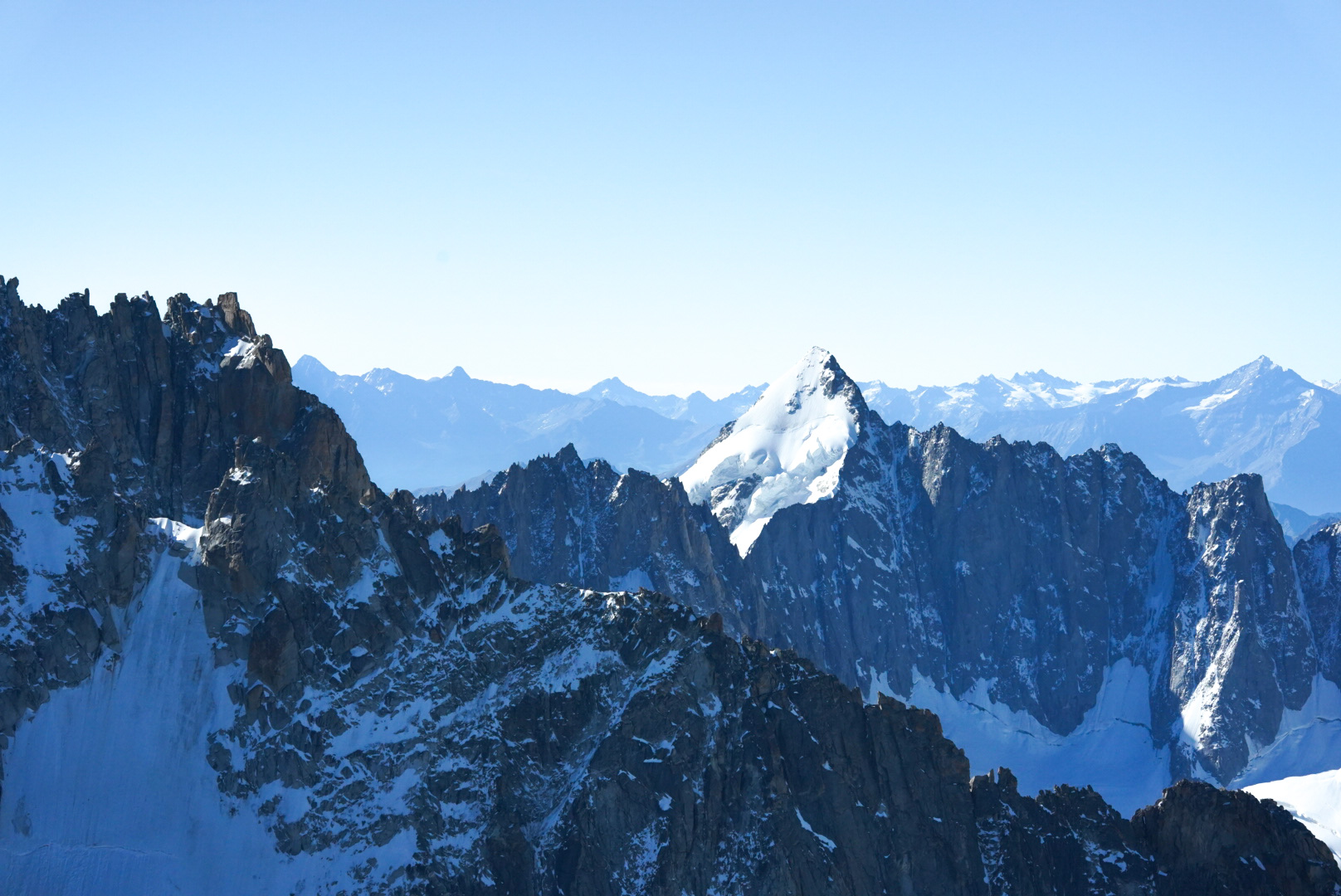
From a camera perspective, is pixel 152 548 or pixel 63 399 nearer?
pixel 152 548

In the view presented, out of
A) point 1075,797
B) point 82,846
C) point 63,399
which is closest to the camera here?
point 82,846

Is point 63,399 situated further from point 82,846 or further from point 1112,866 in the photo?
point 1112,866

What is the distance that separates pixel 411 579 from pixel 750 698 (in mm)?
49271

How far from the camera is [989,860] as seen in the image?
570 feet

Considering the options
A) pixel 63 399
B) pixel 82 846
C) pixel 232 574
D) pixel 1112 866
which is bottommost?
pixel 1112 866

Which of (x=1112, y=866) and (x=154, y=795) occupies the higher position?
(x=154, y=795)

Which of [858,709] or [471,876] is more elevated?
[858,709]

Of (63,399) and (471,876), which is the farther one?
(63,399)

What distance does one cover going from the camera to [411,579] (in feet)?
618

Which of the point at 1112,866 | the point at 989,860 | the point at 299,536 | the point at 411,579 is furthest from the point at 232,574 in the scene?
the point at 1112,866

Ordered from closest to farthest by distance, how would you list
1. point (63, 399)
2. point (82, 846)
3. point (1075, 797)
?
1. point (82, 846)
2. point (1075, 797)
3. point (63, 399)

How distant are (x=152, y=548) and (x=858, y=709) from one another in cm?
9597

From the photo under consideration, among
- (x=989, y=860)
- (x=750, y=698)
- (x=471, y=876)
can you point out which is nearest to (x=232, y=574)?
(x=471, y=876)

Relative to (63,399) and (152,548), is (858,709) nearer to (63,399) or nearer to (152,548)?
(152,548)
